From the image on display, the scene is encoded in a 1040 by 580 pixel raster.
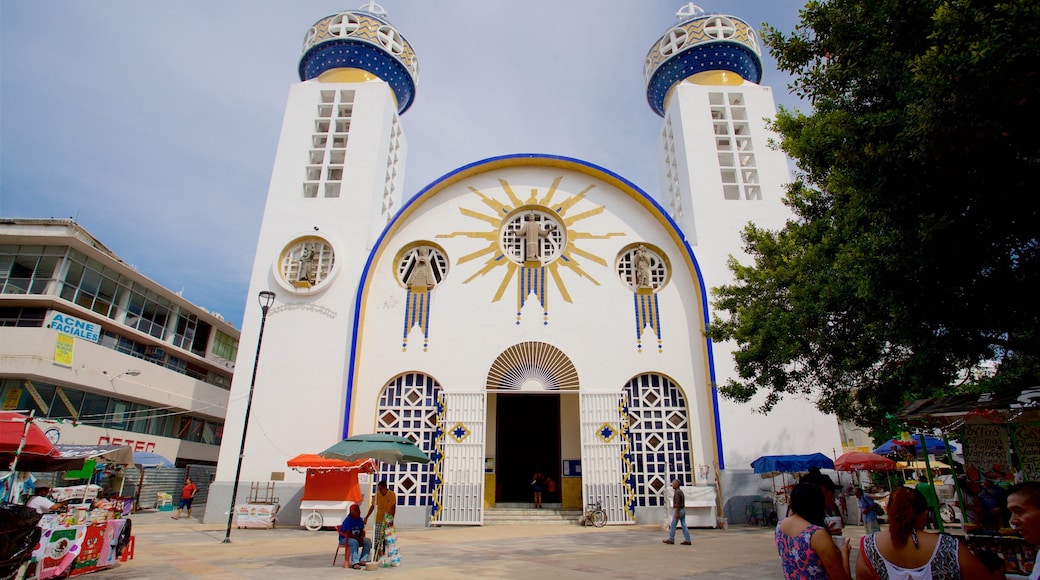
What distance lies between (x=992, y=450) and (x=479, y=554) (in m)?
8.13

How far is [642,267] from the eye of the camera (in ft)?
53.2

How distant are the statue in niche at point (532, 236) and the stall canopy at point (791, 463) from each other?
7747 mm

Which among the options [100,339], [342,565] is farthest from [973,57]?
[100,339]

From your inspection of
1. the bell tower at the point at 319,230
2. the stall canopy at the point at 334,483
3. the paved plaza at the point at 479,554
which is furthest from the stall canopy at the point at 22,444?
the bell tower at the point at 319,230

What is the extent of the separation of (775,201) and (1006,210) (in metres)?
12.7

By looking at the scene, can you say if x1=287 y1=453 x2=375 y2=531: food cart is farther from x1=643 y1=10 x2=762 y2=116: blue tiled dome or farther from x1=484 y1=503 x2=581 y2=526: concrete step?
x1=643 y1=10 x2=762 y2=116: blue tiled dome

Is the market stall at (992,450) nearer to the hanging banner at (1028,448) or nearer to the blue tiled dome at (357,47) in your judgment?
the hanging banner at (1028,448)

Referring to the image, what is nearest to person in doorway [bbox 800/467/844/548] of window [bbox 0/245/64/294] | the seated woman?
the seated woman

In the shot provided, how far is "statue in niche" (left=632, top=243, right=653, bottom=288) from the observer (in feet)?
52.6

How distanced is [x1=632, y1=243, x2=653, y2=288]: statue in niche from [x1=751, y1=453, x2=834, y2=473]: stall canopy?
5.35 metres

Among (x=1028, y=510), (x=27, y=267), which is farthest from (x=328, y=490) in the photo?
(x=27, y=267)

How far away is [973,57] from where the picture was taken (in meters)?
4.23

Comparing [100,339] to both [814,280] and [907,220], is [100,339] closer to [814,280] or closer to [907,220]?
[814,280]

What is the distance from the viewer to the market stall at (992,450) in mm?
5685
